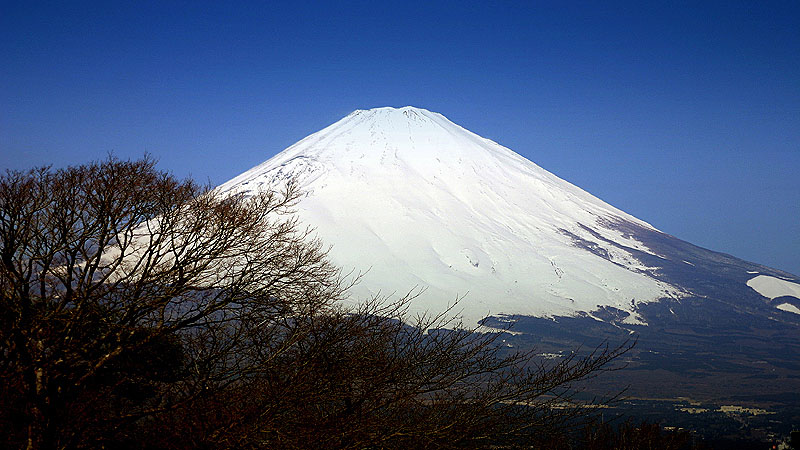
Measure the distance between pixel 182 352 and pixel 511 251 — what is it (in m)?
133

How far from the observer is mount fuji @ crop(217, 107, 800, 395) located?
130 metres

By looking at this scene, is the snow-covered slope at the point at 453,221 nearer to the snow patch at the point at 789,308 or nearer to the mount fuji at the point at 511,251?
the mount fuji at the point at 511,251

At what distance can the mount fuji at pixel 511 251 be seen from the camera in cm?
12988

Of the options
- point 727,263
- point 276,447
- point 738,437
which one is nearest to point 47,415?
point 276,447

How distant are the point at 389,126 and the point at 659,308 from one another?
2851 inches

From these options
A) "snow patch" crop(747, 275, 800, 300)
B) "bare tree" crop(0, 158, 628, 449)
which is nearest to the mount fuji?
"snow patch" crop(747, 275, 800, 300)

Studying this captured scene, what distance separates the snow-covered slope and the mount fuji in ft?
0.99

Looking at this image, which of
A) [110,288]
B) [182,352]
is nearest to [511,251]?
[182,352]

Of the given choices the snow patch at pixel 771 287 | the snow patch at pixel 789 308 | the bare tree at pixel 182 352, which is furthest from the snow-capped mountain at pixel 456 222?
the bare tree at pixel 182 352

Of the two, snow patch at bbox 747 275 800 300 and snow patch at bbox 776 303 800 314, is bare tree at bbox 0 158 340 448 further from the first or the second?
snow patch at bbox 776 303 800 314

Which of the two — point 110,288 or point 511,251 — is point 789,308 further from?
point 110,288

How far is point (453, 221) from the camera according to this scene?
143 m

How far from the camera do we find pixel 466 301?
12862cm

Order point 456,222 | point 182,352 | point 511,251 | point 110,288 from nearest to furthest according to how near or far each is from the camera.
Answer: point 110,288 → point 182,352 → point 511,251 → point 456,222
